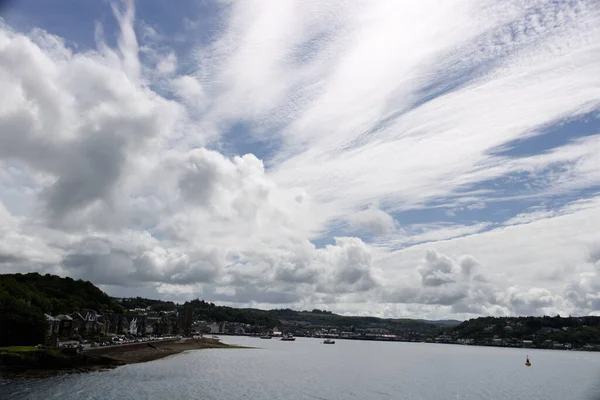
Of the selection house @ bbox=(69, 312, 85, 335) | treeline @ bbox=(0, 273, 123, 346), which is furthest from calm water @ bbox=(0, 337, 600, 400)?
house @ bbox=(69, 312, 85, 335)

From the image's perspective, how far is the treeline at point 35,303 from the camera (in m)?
83.1

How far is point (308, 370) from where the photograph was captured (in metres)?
108

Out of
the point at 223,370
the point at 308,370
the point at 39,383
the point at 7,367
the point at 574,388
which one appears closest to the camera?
the point at 39,383

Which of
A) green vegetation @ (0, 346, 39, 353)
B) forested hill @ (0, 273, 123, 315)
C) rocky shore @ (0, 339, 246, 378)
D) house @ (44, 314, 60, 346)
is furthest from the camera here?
forested hill @ (0, 273, 123, 315)

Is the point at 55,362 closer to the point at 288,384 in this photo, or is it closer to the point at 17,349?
the point at 17,349

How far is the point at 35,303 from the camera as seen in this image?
11456cm

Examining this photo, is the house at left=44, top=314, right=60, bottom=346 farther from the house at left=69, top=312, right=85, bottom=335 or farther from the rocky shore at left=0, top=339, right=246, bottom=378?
the house at left=69, top=312, right=85, bottom=335

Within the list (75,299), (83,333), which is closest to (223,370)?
(83,333)

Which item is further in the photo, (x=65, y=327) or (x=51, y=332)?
(x=65, y=327)

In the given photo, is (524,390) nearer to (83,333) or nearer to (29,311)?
(29,311)

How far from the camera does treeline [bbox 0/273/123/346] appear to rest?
83.1 meters

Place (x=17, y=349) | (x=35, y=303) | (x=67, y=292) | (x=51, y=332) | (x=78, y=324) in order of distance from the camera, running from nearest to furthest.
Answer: (x=17, y=349) < (x=51, y=332) < (x=35, y=303) < (x=78, y=324) < (x=67, y=292)

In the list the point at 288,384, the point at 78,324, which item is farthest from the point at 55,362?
the point at 78,324

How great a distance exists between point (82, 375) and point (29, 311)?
1950 centimetres
